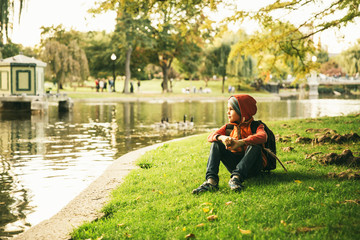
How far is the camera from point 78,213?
600 cm

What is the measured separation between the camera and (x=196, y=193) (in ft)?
19.5

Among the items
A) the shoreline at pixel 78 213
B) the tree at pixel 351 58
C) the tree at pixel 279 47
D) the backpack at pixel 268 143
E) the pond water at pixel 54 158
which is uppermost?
the tree at pixel 351 58

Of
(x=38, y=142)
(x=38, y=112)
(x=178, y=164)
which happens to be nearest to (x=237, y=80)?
(x=38, y=112)

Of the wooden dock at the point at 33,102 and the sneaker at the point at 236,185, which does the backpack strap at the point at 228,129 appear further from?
the wooden dock at the point at 33,102

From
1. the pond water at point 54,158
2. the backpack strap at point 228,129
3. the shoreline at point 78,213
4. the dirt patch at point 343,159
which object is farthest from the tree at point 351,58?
the backpack strap at point 228,129

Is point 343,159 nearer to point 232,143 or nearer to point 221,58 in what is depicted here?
point 232,143

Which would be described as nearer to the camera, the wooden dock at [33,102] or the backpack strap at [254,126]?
the backpack strap at [254,126]

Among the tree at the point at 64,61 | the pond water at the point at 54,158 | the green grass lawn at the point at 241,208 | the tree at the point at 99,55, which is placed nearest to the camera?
the green grass lawn at the point at 241,208

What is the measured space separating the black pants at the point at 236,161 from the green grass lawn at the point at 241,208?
0.76 ft

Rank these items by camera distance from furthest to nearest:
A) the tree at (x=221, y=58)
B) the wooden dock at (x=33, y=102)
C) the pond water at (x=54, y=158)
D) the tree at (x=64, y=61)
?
the tree at (x=221, y=58), the tree at (x=64, y=61), the wooden dock at (x=33, y=102), the pond water at (x=54, y=158)

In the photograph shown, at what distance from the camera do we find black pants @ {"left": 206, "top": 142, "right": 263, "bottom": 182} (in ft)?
19.2

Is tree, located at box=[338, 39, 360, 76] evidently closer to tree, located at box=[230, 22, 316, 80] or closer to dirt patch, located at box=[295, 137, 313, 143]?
tree, located at box=[230, 22, 316, 80]

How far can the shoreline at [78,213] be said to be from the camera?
206 inches

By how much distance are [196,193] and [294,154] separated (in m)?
3.11
